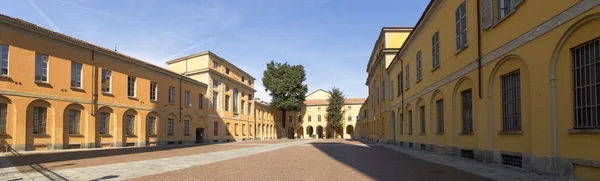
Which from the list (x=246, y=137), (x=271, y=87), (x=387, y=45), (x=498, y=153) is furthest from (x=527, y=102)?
(x=271, y=87)

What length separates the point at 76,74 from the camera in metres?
22.5

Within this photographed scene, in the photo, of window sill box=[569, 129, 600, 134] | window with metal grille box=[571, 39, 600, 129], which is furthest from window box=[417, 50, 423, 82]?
window sill box=[569, 129, 600, 134]

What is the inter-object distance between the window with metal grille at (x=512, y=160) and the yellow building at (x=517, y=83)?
26mm

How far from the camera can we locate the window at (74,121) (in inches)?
861

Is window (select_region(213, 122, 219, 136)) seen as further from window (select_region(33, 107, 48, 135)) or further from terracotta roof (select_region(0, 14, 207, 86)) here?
window (select_region(33, 107, 48, 135))

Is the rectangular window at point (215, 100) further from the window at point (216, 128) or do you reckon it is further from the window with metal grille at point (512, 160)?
the window with metal grille at point (512, 160)

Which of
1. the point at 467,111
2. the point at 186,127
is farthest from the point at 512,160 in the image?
the point at 186,127

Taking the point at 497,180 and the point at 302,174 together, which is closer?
the point at 497,180

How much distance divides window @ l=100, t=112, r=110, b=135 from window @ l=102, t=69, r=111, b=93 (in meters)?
1.64

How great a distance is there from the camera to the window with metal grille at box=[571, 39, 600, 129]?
6.61m

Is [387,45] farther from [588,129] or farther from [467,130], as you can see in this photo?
[588,129]

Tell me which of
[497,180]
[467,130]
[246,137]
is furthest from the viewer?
[246,137]

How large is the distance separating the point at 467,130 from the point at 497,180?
598 cm

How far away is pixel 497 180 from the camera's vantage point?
24.8ft
